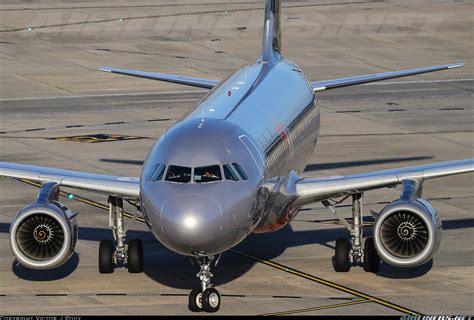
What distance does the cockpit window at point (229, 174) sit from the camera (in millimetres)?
29984

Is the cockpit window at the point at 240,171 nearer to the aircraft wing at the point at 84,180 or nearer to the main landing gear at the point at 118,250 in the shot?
the aircraft wing at the point at 84,180

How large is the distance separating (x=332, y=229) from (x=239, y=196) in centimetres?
1086

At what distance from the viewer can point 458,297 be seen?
3275cm

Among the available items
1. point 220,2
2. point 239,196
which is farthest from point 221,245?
point 220,2

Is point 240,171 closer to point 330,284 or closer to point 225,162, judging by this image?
point 225,162

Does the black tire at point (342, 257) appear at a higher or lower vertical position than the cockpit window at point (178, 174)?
higher

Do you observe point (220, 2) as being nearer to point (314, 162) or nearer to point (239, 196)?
point (314, 162)

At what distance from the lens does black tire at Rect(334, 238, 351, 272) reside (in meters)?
35.5

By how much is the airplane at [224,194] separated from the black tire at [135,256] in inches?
1.0

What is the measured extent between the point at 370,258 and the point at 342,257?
2.59ft

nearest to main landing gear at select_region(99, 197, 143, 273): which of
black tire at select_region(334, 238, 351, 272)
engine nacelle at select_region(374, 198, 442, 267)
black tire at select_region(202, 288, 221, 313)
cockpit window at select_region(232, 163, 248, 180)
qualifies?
black tire at select_region(202, 288, 221, 313)

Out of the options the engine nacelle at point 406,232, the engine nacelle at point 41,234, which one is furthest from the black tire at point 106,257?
the engine nacelle at point 406,232

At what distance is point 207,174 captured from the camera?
2969cm

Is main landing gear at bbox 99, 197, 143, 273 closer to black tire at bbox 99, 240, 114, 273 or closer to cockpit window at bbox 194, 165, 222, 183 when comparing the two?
black tire at bbox 99, 240, 114, 273
